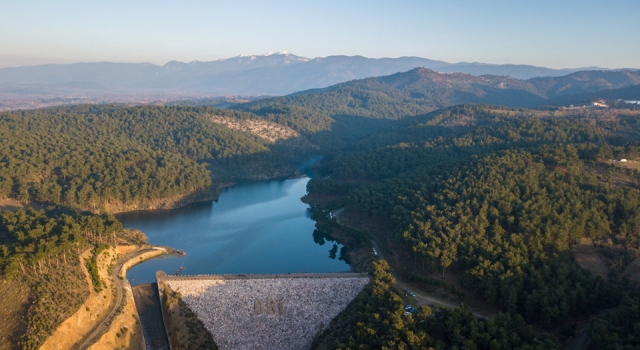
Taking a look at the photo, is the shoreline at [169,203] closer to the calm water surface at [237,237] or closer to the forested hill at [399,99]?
the calm water surface at [237,237]

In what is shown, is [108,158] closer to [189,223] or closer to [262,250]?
[189,223]

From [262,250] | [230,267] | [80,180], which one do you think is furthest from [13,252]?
[80,180]

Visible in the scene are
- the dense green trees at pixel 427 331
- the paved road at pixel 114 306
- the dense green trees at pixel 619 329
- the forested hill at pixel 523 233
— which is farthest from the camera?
the forested hill at pixel 523 233

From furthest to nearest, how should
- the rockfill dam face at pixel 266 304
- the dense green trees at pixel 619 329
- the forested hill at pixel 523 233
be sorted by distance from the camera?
the rockfill dam face at pixel 266 304 < the forested hill at pixel 523 233 < the dense green trees at pixel 619 329

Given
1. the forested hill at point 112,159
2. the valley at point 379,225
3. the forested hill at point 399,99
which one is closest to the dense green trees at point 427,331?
the valley at point 379,225

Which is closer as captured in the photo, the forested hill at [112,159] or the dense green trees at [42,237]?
the dense green trees at [42,237]

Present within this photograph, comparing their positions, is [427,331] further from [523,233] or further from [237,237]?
[237,237]

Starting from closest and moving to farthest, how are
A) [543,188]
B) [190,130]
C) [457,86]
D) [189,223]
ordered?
1. [543,188]
2. [189,223]
3. [190,130]
4. [457,86]

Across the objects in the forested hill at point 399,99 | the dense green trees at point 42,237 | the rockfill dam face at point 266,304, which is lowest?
the rockfill dam face at point 266,304
